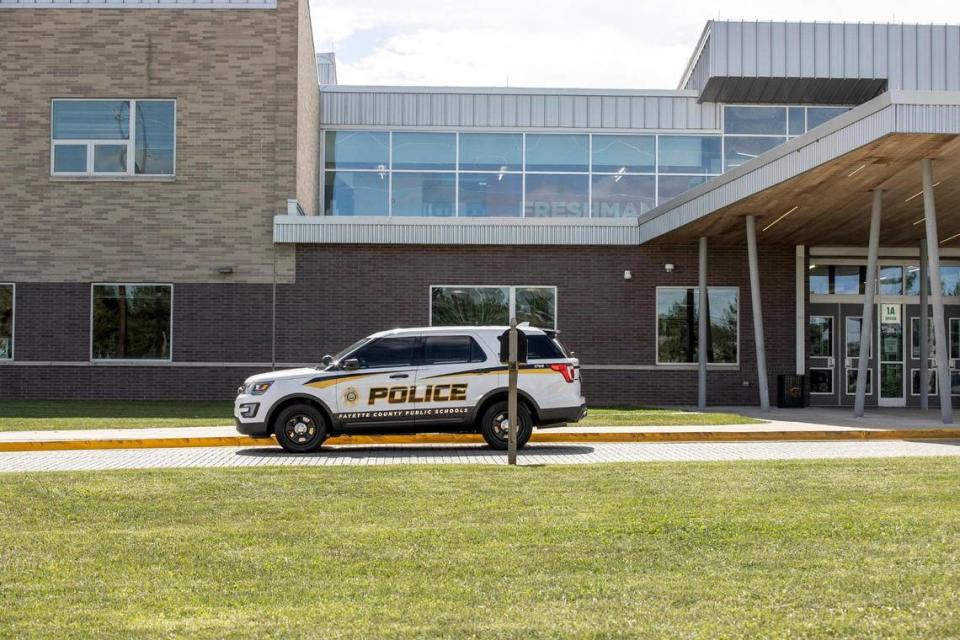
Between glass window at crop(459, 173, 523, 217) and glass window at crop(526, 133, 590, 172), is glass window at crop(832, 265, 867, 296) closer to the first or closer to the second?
glass window at crop(526, 133, 590, 172)

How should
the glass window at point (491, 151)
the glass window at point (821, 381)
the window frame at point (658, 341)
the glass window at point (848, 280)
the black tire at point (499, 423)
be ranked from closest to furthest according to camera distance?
the black tire at point (499, 423), the window frame at point (658, 341), the glass window at point (821, 381), the glass window at point (848, 280), the glass window at point (491, 151)

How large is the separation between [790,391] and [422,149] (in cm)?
1194

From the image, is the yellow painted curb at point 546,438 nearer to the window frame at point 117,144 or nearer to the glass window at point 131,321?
the glass window at point 131,321

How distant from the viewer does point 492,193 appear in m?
30.2

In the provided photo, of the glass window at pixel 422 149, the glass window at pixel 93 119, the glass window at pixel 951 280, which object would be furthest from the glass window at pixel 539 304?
the glass window at pixel 93 119

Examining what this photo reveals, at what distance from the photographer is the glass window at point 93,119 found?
26.3 meters

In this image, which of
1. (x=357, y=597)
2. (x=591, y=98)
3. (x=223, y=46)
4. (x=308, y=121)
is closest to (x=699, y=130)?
(x=591, y=98)

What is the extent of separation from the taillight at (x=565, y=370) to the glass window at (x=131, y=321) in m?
13.2

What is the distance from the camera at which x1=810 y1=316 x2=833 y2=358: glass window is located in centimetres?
2711

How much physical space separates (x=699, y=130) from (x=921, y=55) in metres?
6.40

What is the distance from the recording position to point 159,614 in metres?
5.86

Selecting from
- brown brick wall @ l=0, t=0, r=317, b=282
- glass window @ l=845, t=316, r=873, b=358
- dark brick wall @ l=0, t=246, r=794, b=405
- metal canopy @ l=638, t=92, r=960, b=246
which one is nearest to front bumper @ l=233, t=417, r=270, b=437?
metal canopy @ l=638, t=92, r=960, b=246

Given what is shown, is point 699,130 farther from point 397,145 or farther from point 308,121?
point 308,121

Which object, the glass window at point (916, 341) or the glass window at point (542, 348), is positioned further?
the glass window at point (916, 341)
